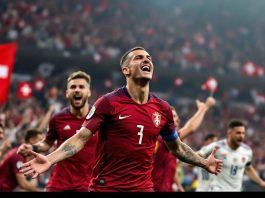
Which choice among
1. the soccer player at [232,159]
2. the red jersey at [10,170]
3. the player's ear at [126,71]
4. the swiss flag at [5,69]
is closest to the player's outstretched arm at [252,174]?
the soccer player at [232,159]

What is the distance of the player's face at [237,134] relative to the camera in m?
8.23

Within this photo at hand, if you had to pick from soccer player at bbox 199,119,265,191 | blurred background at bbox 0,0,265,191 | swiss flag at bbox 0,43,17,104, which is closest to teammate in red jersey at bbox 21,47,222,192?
soccer player at bbox 199,119,265,191

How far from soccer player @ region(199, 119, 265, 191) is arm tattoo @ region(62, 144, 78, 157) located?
13.7 feet

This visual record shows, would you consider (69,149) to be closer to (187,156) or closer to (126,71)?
(126,71)

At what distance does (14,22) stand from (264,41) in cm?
1793

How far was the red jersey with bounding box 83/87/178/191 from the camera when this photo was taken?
4559 mm

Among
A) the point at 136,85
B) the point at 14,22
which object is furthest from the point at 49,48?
the point at 136,85

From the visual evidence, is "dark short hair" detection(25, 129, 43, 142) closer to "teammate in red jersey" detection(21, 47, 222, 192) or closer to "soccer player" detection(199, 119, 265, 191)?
"soccer player" detection(199, 119, 265, 191)

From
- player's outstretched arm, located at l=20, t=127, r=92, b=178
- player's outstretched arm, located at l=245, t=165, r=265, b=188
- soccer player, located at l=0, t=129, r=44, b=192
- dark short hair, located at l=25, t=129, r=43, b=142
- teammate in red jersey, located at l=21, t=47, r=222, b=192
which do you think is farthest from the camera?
player's outstretched arm, located at l=245, t=165, r=265, b=188

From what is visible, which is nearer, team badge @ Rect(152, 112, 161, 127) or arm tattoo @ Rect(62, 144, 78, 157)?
arm tattoo @ Rect(62, 144, 78, 157)

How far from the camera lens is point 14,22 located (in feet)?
68.4

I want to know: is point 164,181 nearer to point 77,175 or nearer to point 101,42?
point 77,175

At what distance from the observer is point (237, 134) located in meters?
8.25

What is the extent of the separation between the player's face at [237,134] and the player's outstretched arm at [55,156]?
433 cm
